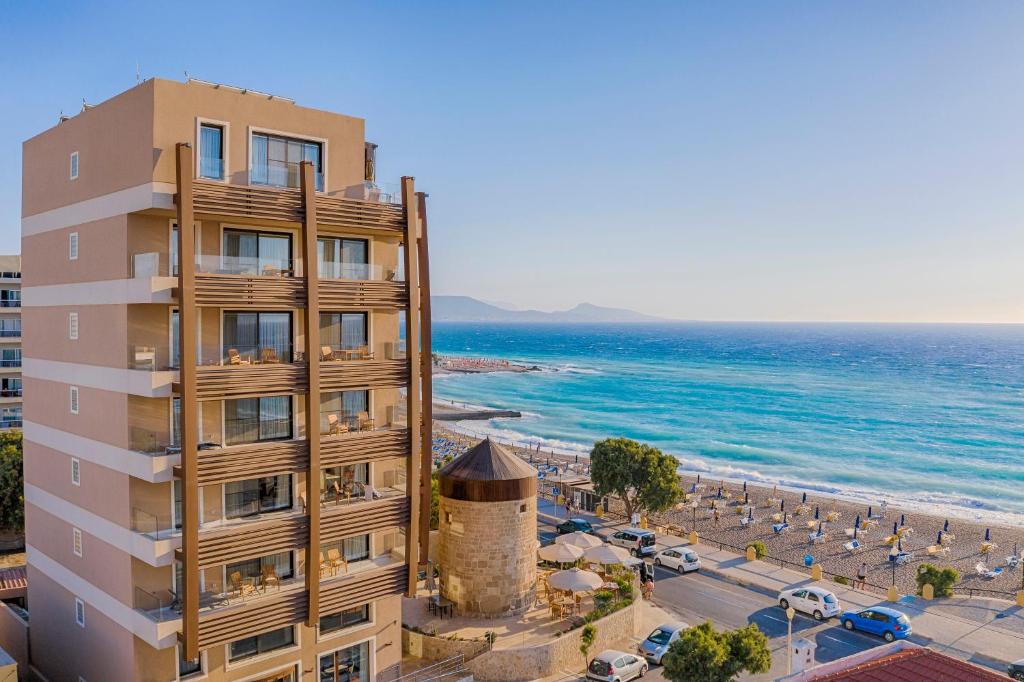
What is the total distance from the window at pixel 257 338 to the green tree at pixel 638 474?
31002 mm

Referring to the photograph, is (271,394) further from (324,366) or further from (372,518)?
(372,518)

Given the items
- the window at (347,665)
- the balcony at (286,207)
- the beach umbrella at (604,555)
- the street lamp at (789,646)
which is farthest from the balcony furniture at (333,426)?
the beach umbrella at (604,555)

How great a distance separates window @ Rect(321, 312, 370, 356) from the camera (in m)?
24.5

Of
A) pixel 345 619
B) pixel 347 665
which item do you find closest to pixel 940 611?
pixel 347 665

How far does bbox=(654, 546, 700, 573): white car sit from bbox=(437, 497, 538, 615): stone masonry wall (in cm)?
1225

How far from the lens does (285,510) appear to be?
2347cm

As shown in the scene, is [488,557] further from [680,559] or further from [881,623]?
[881,623]

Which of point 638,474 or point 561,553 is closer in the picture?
point 561,553

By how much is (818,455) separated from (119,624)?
91811 millimetres

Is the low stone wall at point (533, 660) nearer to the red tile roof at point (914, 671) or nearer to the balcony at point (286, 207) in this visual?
the red tile roof at point (914, 671)

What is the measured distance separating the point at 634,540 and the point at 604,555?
427 inches

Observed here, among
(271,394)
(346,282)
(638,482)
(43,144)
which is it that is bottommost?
(638,482)

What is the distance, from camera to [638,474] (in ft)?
166

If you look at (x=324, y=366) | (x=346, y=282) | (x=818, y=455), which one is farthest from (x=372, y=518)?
(x=818, y=455)
